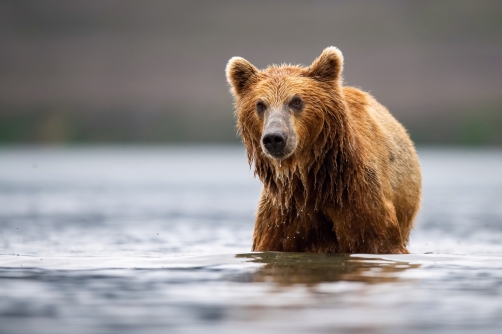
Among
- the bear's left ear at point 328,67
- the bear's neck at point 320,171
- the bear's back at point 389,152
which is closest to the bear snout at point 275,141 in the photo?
the bear's neck at point 320,171

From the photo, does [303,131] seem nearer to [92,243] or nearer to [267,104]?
[267,104]

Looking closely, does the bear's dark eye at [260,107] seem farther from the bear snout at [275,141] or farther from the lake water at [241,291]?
the lake water at [241,291]

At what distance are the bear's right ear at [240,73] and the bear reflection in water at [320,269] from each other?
1.78 meters

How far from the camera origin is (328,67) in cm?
926

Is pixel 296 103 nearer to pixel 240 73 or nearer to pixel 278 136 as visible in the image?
pixel 278 136

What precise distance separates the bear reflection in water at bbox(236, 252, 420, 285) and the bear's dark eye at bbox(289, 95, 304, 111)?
1.48m

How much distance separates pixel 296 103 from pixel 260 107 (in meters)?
0.36

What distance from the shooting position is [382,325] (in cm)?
566

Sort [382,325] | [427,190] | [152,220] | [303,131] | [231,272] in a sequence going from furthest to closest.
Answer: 1. [427,190]
2. [152,220]
3. [303,131]
4. [231,272]
5. [382,325]

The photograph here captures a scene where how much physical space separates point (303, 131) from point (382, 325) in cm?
346

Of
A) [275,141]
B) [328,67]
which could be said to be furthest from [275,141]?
[328,67]

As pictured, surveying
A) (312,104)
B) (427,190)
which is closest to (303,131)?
(312,104)

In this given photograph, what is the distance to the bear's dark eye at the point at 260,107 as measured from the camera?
8.95 m

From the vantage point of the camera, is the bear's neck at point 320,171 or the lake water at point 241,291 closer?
the lake water at point 241,291
